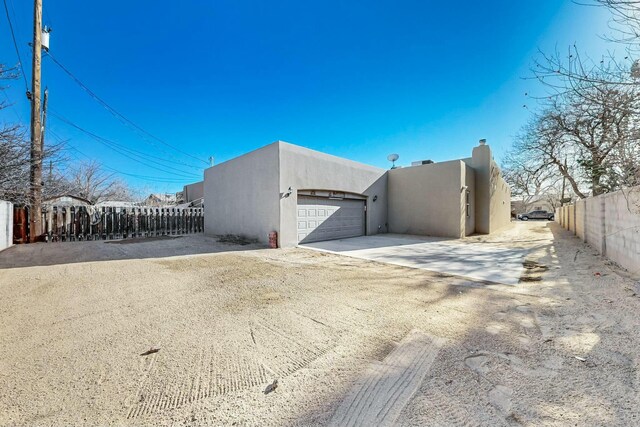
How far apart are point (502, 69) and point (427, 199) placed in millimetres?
5932

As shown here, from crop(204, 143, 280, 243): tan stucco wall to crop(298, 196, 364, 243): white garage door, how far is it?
1.24m

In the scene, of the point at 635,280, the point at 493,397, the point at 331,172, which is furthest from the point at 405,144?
the point at 493,397

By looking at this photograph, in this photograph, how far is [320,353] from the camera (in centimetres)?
219

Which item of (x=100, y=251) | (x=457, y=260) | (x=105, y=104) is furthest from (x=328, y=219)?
(x=105, y=104)

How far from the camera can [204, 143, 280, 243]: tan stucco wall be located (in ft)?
28.7

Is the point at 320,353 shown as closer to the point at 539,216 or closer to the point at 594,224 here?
the point at 594,224

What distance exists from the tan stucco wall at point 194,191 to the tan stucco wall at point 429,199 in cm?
1362

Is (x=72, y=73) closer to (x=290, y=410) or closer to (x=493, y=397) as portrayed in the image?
(x=290, y=410)

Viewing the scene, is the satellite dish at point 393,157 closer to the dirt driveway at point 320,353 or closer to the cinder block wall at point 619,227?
the cinder block wall at point 619,227

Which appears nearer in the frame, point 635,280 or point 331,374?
point 331,374

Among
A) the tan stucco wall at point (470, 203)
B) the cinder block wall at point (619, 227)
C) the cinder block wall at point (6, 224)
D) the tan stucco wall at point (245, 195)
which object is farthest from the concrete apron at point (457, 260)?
the cinder block wall at point (6, 224)

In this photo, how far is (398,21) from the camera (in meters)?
8.05

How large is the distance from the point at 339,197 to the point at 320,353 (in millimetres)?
9007

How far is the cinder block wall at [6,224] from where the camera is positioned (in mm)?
7418
